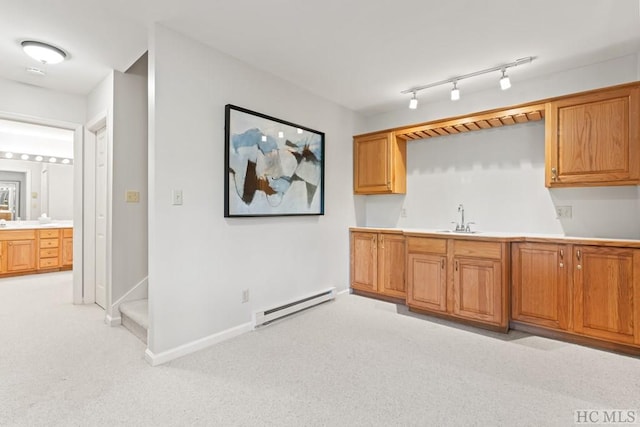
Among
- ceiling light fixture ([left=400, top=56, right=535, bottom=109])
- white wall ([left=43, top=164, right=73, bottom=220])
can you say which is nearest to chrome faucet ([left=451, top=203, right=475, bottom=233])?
ceiling light fixture ([left=400, top=56, right=535, bottom=109])

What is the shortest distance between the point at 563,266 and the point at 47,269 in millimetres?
7419

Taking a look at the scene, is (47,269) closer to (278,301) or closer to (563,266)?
(278,301)

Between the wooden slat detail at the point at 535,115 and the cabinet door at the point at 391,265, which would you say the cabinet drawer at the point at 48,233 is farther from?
the wooden slat detail at the point at 535,115

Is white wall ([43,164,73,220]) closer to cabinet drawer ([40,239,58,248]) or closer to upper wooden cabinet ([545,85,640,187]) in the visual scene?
cabinet drawer ([40,239,58,248])

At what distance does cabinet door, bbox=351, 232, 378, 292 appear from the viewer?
4.00 m

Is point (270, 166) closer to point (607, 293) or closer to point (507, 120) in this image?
point (507, 120)

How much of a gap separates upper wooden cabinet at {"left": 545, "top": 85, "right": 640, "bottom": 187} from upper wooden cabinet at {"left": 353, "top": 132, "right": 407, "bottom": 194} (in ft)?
5.23

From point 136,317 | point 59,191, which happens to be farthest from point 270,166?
point 59,191

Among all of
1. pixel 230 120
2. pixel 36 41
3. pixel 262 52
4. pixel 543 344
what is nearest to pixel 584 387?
pixel 543 344

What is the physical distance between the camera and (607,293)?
2.51 meters

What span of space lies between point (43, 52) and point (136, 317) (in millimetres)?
2347

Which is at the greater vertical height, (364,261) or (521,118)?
(521,118)

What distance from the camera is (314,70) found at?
3072 mm

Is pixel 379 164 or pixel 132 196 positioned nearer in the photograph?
pixel 132 196
